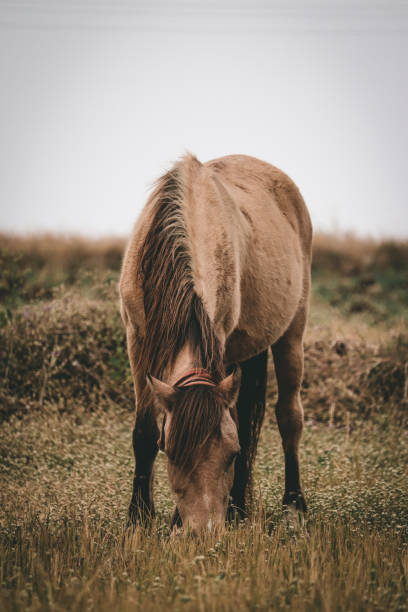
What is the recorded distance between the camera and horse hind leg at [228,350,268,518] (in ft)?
13.2

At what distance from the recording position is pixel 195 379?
269 cm

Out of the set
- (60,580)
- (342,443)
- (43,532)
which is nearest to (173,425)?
(60,580)

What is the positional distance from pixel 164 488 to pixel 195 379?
200 centimetres

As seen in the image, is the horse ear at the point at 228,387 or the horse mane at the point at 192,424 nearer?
the horse mane at the point at 192,424

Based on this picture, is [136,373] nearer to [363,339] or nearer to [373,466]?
[373,466]

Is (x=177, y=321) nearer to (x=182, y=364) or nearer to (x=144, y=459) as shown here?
(x=182, y=364)

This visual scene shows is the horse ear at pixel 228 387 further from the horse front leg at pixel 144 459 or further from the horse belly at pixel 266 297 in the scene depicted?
the horse belly at pixel 266 297

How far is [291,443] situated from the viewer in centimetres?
451

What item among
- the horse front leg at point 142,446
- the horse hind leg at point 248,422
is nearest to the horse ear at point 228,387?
the horse front leg at point 142,446

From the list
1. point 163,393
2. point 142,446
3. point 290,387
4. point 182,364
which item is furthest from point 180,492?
point 290,387

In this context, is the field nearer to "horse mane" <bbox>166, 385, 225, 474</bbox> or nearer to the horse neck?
"horse mane" <bbox>166, 385, 225, 474</bbox>

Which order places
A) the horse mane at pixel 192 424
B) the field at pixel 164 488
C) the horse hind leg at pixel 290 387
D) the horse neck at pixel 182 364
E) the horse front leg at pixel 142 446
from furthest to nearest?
the horse hind leg at pixel 290 387
the horse front leg at pixel 142 446
the horse neck at pixel 182 364
the horse mane at pixel 192 424
the field at pixel 164 488

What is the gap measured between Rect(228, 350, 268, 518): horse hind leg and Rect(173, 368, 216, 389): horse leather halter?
60.2 inches

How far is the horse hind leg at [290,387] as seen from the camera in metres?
4.52
